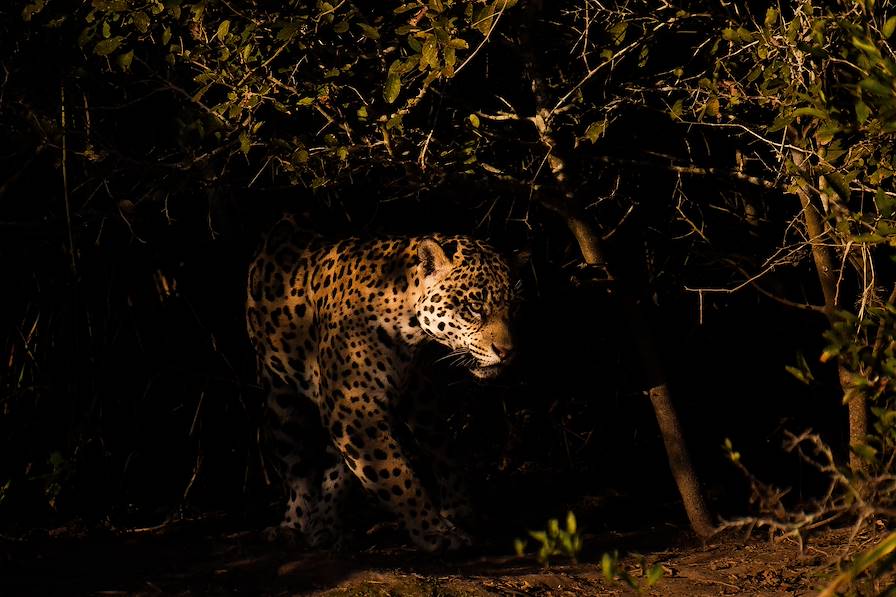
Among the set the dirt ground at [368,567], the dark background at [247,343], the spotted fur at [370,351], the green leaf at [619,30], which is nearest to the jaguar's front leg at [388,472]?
the spotted fur at [370,351]

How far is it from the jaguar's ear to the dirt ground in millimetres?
1507

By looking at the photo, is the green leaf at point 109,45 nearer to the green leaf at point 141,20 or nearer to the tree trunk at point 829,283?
the green leaf at point 141,20

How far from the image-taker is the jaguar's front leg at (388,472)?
6652 millimetres

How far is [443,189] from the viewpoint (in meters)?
6.67

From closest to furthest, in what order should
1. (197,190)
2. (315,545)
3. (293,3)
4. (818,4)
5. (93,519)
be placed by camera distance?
(293,3) → (818,4) → (315,545) → (93,519) → (197,190)

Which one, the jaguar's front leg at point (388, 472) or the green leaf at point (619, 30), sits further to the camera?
the jaguar's front leg at point (388, 472)

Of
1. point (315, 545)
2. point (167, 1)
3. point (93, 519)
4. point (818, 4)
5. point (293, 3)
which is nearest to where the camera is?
point (167, 1)

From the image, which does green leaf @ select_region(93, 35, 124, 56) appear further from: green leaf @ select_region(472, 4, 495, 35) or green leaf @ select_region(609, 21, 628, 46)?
green leaf @ select_region(609, 21, 628, 46)

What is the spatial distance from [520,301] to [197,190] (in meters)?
2.39

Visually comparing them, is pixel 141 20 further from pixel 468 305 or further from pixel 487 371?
pixel 487 371

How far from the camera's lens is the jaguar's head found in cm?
662

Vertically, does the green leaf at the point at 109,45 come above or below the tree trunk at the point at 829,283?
above

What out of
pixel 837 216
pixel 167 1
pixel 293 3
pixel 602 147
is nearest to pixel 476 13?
pixel 293 3

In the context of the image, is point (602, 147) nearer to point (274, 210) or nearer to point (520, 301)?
point (520, 301)
